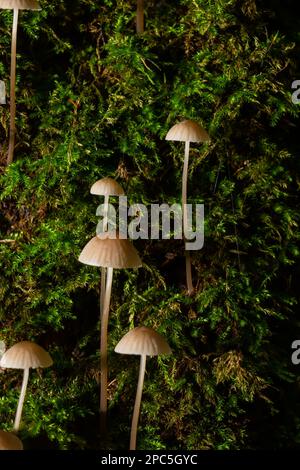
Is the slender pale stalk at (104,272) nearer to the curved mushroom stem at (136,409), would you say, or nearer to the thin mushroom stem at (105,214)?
the thin mushroom stem at (105,214)

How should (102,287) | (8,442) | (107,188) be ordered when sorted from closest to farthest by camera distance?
(8,442), (107,188), (102,287)

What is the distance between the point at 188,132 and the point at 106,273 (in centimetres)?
59

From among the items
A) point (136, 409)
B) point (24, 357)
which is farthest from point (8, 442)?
point (136, 409)

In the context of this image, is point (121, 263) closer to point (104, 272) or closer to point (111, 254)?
point (111, 254)

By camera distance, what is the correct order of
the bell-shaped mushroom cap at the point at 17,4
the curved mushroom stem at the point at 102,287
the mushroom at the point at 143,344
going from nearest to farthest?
the mushroom at the point at 143,344, the bell-shaped mushroom cap at the point at 17,4, the curved mushroom stem at the point at 102,287

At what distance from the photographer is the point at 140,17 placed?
8.63 feet

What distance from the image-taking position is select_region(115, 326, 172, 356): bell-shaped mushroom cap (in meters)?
2.25

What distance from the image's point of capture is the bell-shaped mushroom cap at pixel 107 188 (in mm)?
2504

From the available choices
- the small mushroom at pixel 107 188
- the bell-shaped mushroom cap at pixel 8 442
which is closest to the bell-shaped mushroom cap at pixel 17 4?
the small mushroom at pixel 107 188

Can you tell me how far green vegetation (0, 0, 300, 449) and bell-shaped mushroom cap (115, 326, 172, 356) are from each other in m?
0.35

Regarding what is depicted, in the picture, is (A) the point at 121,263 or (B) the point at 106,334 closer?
(A) the point at 121,263

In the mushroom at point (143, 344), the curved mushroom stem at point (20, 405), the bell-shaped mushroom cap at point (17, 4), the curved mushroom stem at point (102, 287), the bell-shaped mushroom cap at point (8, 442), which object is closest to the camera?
the bell-shaped mushroom cap at point (8, 442)
